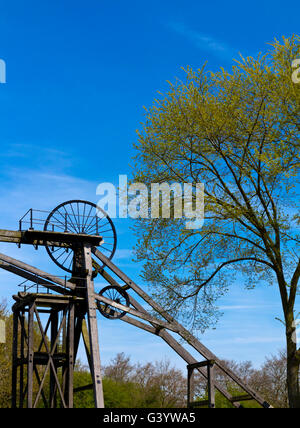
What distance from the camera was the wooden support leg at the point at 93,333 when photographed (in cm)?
1923

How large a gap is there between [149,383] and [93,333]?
28.4 meters

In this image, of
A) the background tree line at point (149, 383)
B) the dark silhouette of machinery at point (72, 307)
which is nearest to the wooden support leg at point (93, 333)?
the dark silhouette of machinery at point (72, 307)

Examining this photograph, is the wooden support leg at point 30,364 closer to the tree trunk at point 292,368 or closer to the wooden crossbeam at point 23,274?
the wooden crossbeam at point 23,274

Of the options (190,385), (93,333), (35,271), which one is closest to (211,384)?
(190,385)

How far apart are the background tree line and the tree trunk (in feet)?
72.4

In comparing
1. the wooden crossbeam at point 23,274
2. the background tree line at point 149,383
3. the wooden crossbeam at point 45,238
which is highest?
the wooden crossbeam at point 45,238

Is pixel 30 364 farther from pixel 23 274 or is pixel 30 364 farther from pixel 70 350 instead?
pixel 23 274

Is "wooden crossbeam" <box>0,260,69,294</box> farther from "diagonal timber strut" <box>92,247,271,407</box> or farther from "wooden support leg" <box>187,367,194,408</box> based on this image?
"wooden support leg" <box>187,367,194,408</box>

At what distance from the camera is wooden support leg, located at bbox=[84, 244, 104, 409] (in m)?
19.2

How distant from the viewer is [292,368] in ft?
61.1

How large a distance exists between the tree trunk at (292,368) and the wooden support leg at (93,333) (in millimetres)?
6519

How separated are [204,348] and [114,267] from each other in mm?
5154

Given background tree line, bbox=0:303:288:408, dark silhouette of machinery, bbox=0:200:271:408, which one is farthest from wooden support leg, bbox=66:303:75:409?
background tree line, bbox=0:303:288:408

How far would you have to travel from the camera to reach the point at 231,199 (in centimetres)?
2000
